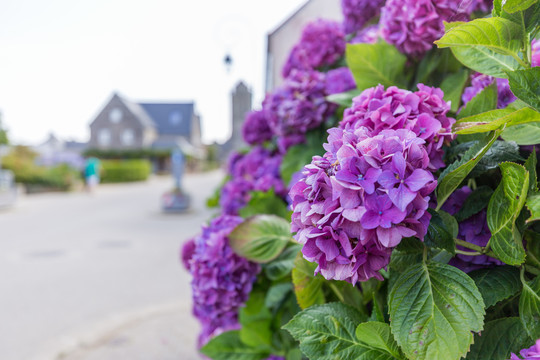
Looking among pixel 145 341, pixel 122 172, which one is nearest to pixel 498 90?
pixel 145 341

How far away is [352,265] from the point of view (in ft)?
1.95

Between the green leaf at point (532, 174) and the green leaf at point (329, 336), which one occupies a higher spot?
the green leaf at point (532, 174)

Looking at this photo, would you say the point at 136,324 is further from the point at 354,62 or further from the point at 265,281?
the point at 354,62

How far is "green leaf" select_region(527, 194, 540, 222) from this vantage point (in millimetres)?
546

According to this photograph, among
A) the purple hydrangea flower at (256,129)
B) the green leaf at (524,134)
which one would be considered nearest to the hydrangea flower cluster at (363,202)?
the green leaf at (524,134)

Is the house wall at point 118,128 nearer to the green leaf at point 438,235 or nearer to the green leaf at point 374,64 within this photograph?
the green leaf at point 374,64

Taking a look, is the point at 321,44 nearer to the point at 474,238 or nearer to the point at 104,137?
the point at 474,238

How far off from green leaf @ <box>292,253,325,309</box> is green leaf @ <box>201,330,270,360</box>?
2.41ft

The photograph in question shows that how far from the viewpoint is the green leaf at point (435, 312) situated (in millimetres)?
576

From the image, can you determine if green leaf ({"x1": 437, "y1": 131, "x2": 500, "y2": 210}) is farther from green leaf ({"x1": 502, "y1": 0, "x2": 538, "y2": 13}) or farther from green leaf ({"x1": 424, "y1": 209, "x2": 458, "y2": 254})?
green leaf ({"x1": 502, "y1": 0, "x2": 538, "y2": 13})

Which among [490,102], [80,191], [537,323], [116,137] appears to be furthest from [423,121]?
[116,137]

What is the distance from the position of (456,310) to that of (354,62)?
0.70 m

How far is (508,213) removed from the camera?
1.99ft

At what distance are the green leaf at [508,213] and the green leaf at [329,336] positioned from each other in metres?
0.26
